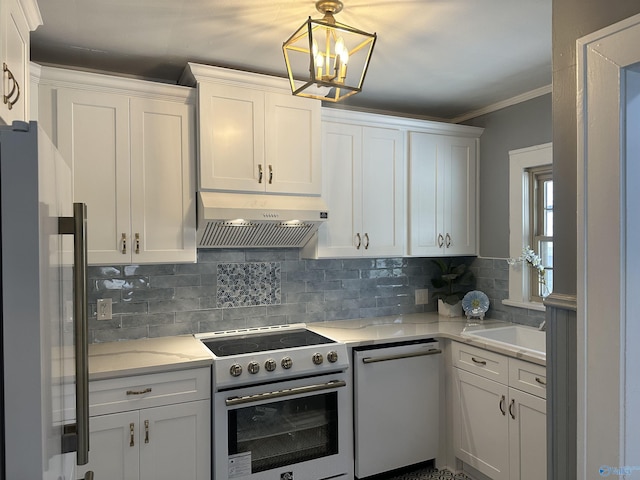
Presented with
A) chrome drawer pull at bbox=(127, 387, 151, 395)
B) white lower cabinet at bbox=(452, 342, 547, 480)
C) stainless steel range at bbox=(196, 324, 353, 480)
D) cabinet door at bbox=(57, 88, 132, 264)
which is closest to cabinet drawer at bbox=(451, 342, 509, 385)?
white lower cabinet at bbox=(452, 342, 547, 480)

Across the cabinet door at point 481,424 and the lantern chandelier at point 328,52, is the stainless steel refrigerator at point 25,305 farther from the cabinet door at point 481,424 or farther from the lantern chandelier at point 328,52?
the cabinet door at point 481,424

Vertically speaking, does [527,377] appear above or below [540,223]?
below

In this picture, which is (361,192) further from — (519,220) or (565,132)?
(565,132)

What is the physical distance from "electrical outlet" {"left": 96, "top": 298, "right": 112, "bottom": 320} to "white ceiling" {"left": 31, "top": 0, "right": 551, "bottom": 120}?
51.2 inches

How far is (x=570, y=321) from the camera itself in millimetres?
1414

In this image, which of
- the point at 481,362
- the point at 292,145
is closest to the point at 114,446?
the point at 292,145

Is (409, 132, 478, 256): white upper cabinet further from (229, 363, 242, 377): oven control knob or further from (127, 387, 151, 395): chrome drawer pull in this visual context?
(127, 387, 151, 395): chrome drawer pull

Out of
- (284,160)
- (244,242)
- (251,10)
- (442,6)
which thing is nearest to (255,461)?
(244,242)

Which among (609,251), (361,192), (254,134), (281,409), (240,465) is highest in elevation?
(254,134)

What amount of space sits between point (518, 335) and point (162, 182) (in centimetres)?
244

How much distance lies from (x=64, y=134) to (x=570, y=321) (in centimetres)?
232

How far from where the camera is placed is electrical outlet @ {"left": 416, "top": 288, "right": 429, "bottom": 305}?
3.70 m

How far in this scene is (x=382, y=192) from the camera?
319 cm

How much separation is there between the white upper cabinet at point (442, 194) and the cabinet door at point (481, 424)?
938 mm
